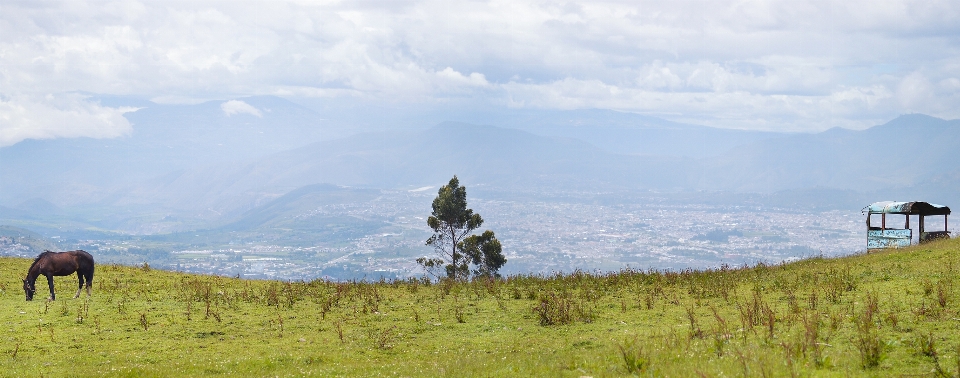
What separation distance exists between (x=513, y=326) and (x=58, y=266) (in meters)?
15.6

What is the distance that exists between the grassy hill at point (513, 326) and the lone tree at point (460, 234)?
2746 centimetres

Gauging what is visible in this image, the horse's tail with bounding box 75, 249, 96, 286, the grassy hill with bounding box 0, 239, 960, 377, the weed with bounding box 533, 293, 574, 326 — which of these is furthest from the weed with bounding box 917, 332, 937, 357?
the horse's tail with bounding box 75, 249, 96, 286

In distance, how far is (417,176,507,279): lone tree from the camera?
57.5 m

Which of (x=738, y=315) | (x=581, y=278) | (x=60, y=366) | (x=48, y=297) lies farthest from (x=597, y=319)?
(x=48, y=297)

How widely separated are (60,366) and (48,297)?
10.7 metres

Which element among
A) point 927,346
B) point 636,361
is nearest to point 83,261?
point 636,361

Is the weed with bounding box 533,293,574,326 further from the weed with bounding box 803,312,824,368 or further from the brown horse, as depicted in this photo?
the brown horse

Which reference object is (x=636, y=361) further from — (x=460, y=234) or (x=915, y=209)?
(x=460, y=234)

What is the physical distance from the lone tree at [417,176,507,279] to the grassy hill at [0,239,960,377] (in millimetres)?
27461

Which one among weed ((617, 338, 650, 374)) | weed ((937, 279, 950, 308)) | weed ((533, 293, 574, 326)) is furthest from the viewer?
weed ((533, 293, 574, 326))

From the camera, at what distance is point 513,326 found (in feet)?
65.7

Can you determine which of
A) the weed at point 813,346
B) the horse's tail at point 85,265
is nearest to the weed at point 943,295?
the weed at point 813,346

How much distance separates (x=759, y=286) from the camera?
81.8 feet

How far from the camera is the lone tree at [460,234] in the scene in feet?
189
